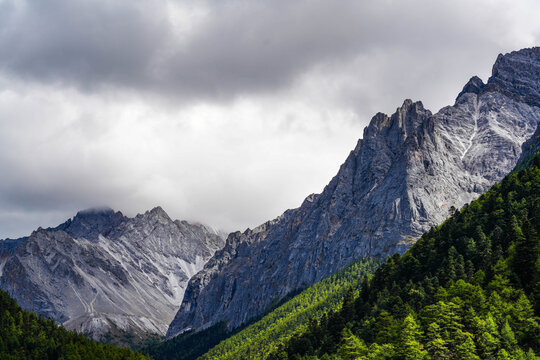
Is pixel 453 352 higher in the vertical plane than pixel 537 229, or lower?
lower

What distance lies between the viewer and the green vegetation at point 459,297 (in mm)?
89312

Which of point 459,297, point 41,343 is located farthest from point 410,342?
point 41,343

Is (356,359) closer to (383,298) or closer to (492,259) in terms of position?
(383,298)

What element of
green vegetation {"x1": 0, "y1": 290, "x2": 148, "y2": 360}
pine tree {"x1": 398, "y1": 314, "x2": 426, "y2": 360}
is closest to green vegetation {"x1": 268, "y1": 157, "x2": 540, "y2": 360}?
pine tree {"x1": 398, "y1": 314, "x2": 426, "y2": 360}

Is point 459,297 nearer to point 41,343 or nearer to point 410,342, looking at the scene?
point 410,342

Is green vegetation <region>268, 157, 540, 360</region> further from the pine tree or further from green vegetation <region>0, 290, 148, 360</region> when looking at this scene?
green vegetation <region>0, 290, 148, 360</region>

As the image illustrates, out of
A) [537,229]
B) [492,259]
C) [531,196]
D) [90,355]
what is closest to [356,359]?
[492,259]

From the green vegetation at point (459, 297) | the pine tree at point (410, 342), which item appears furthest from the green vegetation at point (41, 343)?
the pine tree at point (410, 342)

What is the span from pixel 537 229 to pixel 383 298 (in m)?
35.7

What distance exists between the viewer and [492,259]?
115 metres

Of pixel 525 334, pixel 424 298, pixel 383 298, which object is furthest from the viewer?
pixel 383 298

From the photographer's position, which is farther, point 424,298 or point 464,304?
point 424,298

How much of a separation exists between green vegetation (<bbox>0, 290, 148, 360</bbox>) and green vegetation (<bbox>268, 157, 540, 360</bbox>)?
54.2 metres

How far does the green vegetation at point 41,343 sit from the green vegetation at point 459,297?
178 ft
